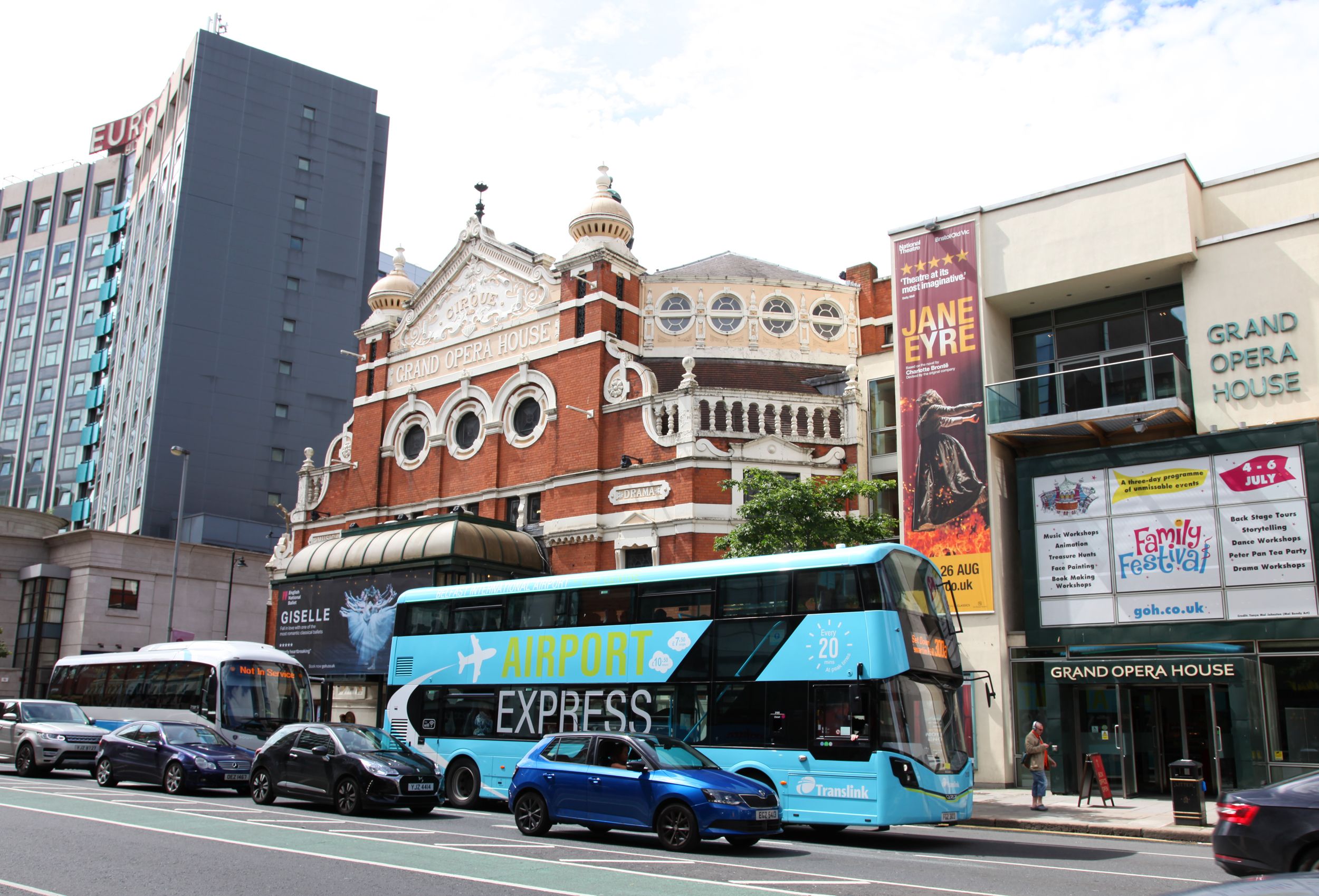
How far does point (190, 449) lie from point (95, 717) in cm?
3349

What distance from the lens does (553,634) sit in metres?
18.7

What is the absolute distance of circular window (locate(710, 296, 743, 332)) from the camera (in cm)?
3669

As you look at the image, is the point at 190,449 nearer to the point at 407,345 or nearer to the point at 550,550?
the point at 407,345

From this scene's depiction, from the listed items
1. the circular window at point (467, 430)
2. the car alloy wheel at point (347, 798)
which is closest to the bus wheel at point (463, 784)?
the car alloy wheel at point (347, 798)

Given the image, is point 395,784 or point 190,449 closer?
point 395,784

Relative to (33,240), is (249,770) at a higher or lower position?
lower

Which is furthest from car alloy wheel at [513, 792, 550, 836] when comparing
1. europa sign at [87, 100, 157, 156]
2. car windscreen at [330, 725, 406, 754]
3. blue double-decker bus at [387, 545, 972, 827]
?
europa sign at [87, 100, 157, 156]

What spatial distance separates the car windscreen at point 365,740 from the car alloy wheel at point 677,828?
226 inches

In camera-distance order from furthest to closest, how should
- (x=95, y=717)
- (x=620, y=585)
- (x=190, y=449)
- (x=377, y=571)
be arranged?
1. (x=190, y=449)
2. (x=377, y=571)
3. (x=95, y=717)
4. (x=620, y=585)

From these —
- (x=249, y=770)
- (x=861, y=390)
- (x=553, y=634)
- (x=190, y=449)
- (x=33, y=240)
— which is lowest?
(x=249, y=770)

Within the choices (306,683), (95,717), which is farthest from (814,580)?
(95,717)

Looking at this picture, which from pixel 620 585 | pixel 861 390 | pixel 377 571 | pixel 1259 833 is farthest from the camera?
pixel 377 571

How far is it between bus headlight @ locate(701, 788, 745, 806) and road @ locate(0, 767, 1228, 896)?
633 millimetres

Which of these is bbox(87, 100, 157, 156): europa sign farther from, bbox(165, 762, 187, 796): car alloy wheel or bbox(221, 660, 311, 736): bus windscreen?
bbox(165, 762, 187, 796): car alloy wheel
